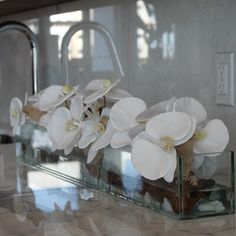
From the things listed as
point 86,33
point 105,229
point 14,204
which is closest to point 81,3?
point 86,33

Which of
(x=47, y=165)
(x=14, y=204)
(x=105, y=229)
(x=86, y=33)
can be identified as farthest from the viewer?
(x=86, y=33)

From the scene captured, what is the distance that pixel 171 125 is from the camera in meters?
1.14

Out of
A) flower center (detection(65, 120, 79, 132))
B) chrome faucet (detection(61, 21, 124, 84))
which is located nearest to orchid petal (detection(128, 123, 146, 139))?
flower center (detection(65, 120, 79, 132))

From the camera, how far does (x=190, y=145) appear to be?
1.18 m

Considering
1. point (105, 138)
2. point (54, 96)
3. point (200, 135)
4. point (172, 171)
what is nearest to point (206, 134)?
point (200, 135)

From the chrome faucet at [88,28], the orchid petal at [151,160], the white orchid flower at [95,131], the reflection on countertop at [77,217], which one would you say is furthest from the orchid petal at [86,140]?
the chrome faucet at [88,28]

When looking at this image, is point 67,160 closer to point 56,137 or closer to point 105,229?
point 56,137

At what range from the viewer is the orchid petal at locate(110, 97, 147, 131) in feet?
4.10

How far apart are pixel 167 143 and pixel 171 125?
0.03 metres

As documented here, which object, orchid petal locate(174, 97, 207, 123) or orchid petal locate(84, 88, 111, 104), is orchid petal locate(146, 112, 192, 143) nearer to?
orchid petal locate(174, 97, 207, 123)

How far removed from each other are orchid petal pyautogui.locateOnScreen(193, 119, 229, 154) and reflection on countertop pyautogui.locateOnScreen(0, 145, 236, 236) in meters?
0.13

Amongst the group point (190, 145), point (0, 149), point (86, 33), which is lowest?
point (0, 149)

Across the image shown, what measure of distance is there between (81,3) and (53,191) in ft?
2.72

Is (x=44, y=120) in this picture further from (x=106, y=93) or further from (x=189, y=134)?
(x=189, y=134)
